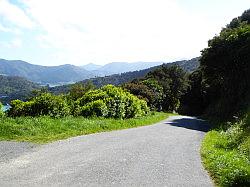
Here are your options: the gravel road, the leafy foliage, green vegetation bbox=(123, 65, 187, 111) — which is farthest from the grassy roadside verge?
the leafy foliage

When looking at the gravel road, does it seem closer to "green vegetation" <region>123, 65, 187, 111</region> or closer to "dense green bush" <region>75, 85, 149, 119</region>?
"dense green bush" <region>75, 85, 149, 119</region>

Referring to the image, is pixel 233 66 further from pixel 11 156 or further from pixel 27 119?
pixel 11 156

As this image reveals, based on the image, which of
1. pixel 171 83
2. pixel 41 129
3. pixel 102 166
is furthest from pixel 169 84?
pixel 102 166

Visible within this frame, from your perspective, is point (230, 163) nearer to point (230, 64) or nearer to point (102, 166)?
point (102, 166)

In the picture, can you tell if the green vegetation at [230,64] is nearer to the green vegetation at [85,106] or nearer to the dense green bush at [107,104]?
the dense green bush at [107,104]

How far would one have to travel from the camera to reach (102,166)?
13633 millimetres

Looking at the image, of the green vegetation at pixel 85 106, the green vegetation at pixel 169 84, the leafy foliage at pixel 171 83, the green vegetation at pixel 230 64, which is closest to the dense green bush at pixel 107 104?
the green vegetation at pixel 85 106

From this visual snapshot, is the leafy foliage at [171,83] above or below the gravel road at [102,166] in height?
below

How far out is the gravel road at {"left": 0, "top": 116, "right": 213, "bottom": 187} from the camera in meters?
11.4

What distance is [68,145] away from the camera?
1783cm

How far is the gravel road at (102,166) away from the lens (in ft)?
37.5

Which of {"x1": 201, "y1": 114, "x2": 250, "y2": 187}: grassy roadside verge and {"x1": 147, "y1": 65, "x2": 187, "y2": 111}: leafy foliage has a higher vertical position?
{"x1": 201, "y1": 114, "x2": 250, "y2": 187}: grassy roadside verge

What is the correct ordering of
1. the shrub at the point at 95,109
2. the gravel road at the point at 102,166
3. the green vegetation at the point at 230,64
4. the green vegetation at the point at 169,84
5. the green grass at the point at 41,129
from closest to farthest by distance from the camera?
the gravel road at the point at 102,166 → the green grass at the point at 41,129 → the shrub at the point at 95,109 → the green vegetation at the point at 230,64 → the green vegetation at the point at 169,84

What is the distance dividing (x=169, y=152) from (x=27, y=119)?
832 cm
